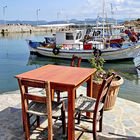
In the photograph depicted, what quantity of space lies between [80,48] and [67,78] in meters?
14.4

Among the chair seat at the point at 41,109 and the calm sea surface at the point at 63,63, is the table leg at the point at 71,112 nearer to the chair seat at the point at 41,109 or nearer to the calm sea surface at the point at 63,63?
the chair seat at the point at 41,109

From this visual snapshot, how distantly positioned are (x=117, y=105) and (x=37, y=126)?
176 cm

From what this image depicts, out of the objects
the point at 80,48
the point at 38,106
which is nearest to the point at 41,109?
the point at 38,106

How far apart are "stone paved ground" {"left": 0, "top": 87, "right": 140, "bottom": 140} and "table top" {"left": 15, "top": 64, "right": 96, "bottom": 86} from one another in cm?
79

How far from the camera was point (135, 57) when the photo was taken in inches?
720

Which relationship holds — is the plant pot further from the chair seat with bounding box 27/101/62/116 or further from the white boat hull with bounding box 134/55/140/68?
the white boat hull with bounding box 134/55/140/68

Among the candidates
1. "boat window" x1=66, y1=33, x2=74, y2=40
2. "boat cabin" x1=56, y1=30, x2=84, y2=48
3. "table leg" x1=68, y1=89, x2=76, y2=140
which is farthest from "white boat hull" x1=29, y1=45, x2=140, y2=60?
"table leg" x1=68, y1=89, x2=76, y2=140

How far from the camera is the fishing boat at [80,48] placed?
17062 millimetres

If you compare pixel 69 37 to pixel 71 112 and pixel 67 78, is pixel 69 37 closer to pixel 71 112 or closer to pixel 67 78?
pixel 67 78

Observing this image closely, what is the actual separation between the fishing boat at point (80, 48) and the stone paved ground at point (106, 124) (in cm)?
1216

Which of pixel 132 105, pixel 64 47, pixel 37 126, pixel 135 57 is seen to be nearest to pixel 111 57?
pixel 135 57

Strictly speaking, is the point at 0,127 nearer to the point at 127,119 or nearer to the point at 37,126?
the point at 37,126

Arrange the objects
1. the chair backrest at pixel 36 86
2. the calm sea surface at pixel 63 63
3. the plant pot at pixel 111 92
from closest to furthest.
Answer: the chair backrest at pixel 36 86 < the plant pot at pixel 111 92 < the calm sea surface at pixel 63 63

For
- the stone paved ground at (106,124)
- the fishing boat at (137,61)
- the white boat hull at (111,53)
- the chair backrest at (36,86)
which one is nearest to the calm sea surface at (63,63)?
the fishing boat at (137,61)
